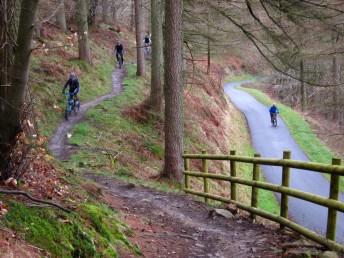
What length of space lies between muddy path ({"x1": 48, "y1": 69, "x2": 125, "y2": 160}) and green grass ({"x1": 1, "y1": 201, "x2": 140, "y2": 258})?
28.8ft

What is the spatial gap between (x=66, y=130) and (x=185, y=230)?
10.7 metres

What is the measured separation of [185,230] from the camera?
8898mm

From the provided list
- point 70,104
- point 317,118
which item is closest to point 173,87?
point 70,104

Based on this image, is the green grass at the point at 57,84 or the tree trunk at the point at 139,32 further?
the tree trunk at the point at 139,32

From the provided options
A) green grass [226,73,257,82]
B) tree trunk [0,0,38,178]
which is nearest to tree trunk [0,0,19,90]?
tree trunk [0,0,38,178]

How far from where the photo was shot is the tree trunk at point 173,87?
1276 cm

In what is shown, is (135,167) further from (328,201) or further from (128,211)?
(328,201)

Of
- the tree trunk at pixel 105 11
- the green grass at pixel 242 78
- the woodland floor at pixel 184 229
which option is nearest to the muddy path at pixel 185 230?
the woodland floor at pixel 184 229

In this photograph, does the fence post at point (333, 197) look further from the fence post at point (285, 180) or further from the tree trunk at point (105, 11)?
the tree trunk at point (105, 11)

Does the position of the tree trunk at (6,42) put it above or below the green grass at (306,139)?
above

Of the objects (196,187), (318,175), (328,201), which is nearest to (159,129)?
(196,187)

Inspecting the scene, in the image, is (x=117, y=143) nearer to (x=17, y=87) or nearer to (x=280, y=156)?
(x=280, y=156)

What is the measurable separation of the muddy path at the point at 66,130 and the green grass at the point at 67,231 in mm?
8792

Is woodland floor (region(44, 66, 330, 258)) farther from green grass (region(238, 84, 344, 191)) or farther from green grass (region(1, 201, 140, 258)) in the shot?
green grass (region(238, 84, 344, 191))
